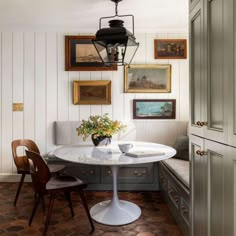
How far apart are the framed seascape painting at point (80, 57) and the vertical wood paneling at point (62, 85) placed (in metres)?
0.07

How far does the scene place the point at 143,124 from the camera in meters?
3.95

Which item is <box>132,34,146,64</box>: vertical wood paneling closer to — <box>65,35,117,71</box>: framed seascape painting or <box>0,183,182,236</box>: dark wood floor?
<box>65,35,117,71</box>: framed seascape painting

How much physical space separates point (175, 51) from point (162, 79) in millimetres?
483

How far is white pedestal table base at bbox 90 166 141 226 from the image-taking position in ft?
8.32

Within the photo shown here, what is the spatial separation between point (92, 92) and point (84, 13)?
116 centimetres

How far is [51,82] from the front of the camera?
3.93m

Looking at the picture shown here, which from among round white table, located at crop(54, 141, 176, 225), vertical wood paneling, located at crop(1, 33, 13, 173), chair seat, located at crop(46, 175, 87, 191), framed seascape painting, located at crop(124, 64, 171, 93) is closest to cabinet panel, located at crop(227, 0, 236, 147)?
round white table, located at crop(54, 141, 176, 225)

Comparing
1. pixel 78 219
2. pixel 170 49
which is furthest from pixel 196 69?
pixel 170 49

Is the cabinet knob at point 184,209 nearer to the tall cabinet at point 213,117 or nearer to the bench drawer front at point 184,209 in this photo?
the bench drawer front at point 184,209

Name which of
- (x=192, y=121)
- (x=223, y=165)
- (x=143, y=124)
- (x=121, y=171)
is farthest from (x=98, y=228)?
(x=143, y=124)

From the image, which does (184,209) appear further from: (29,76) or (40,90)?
(29,76)

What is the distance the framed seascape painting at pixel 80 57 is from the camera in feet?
12.8

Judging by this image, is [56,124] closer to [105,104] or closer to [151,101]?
[105,104]

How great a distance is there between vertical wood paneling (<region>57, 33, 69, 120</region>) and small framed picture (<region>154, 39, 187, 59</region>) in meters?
1.46
